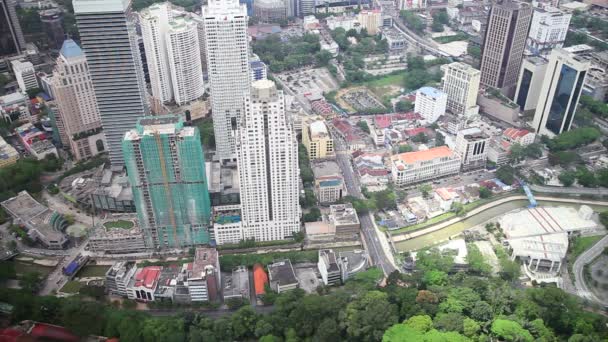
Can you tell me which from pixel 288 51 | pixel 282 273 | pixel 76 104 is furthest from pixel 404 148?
pixel 76 104

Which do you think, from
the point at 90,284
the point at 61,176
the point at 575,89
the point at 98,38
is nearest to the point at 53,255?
the point at 90,284

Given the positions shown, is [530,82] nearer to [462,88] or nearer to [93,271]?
[462,88]

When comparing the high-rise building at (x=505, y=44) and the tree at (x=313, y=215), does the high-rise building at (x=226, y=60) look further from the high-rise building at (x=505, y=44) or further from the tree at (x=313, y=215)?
the high-rise building at (x=505, y=44)

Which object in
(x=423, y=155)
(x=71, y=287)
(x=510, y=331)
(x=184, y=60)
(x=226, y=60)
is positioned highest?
(x=226, y=60)

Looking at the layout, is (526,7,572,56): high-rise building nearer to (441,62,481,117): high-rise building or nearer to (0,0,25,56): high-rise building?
(441,62,481,117): high-rise building

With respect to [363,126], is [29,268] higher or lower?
lower

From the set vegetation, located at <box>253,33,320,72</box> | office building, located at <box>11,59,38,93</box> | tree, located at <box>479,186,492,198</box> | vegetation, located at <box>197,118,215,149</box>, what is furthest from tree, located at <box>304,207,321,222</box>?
office building, located at <box>11,59,38,93</box>

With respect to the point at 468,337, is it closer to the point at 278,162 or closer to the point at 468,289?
the point at 468,289
